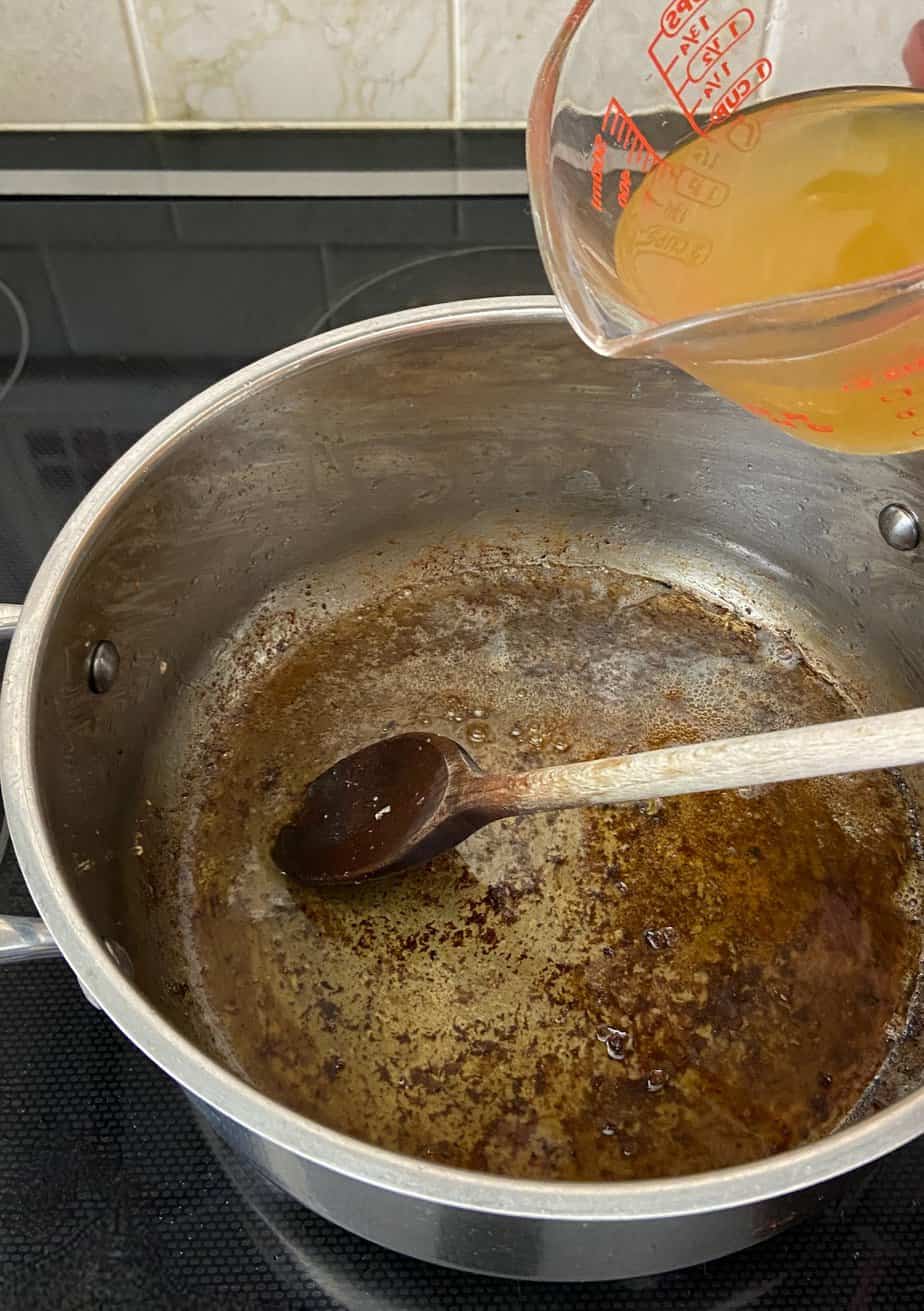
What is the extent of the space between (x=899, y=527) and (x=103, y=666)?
577 millimetres

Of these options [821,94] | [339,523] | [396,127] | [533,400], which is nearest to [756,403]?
[821,94]

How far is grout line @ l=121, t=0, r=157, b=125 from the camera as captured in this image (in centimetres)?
95

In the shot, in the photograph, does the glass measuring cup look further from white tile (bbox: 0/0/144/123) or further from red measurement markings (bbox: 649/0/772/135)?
white tile (bbox: 0/0/144/123)

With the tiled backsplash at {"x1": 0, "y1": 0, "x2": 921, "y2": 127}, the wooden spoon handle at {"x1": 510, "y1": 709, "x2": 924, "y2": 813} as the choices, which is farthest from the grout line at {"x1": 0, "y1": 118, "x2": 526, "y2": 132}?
the wooden spoon handle at {"x1": 510, "y1": 709, "x2": 924, "y2": 813}

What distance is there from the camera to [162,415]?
0.92 meters

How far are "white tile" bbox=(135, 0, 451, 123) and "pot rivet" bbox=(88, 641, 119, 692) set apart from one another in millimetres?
560

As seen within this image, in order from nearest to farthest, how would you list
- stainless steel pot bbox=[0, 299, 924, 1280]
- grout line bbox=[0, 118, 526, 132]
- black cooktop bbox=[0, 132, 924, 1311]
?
stainless steel pot bbox=[0, 299, 924, 1280] → black cooktop bbox=[0, 132, 924, 1311] → grout line bbox=[0, 118, 526, 132]

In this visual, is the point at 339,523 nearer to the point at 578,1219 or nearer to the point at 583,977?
the point at 583,977

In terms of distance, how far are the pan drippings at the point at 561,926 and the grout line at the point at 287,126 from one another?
46cm

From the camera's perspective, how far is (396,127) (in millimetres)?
1047

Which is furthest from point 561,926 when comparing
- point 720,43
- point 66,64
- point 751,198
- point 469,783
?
point 66,64

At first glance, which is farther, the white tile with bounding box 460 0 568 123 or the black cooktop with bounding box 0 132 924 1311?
the white tile with bounding box 460 0 568 123

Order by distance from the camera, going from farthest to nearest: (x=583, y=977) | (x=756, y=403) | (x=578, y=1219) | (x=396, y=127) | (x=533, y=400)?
1. (x=396, y=127)
2. (x=533, y=400)
3. (x=583, y=977)
4. (x=756, y=403)
5. (x=578, y=1219)

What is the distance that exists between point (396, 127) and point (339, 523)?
1.30 feet
